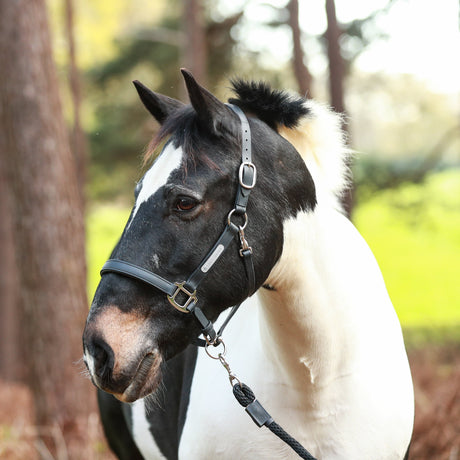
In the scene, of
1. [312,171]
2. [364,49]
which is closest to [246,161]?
[312,171]

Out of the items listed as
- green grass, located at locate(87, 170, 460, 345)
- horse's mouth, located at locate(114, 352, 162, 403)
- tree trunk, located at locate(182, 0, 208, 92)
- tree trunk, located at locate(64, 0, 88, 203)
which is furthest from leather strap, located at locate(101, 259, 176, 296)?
tree trunk, located at locate(64, 0, 88, 203)

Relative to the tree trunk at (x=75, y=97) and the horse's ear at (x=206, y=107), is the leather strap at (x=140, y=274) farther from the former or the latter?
the tree trunk at (x=75, y=97)

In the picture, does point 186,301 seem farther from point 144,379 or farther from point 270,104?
point 270,104

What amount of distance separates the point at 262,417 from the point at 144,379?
529 mm

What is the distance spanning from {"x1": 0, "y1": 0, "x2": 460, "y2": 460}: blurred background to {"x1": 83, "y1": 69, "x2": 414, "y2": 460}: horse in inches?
23.4

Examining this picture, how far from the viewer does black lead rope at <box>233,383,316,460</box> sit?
82.7 inches

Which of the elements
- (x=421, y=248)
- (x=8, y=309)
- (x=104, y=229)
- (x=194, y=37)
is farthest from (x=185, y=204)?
(x=421, y=248)

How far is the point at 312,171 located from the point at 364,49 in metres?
6.97

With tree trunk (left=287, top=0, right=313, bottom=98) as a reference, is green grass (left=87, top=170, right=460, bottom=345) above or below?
below

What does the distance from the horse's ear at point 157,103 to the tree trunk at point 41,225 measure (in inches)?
114

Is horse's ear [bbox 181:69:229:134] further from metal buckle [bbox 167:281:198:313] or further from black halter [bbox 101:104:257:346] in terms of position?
metal buckle [bbox 167:281:198:313]

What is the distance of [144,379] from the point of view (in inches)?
72.8

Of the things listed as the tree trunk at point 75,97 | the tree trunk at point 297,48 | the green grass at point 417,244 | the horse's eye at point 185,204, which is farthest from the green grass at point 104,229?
the horse's eye at point 185,204

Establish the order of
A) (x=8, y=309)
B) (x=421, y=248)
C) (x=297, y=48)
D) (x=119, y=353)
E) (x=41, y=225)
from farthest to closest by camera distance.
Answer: (x=421, y=248) < (x=8, y=309) < (x=297, y=48) < (x=41, y=225) < (x=119, y=353)
